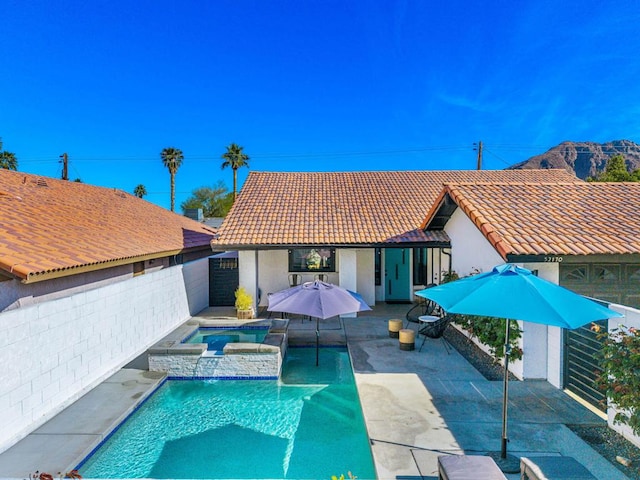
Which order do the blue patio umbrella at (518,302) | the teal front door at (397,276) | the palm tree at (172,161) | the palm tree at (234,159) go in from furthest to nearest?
the palm tree at (234,159) < the palm tree at (172,161) < the teal front door at (397,276) < the blue patio umbrella at (518,302)

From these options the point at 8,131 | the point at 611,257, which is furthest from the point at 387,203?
the point at 8,131

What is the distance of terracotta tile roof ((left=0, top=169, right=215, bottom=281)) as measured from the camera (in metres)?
7.91

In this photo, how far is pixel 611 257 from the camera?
8750 mm

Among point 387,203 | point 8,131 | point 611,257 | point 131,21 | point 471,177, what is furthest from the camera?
point 8,131

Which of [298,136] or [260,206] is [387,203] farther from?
[298,136]

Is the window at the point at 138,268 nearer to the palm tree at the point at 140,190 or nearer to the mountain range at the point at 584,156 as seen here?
the palm tree at the point at 140,190

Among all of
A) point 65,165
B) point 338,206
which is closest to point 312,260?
point 338,206

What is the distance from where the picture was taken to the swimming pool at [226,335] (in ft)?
43.8

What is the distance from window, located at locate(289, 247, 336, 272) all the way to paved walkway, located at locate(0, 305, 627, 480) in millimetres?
6667

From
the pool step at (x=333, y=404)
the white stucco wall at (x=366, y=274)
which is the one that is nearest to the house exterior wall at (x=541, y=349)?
the pool step at (x=333, y=404)

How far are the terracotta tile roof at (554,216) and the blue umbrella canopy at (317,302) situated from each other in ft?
13.1

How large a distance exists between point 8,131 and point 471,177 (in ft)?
132

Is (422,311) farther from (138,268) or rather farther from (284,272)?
Answer: (138,268)

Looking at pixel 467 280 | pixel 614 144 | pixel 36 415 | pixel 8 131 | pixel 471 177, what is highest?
pixel 614 144
